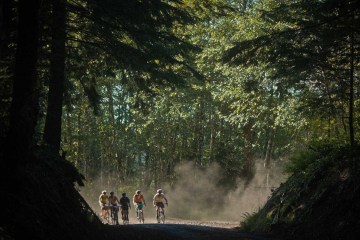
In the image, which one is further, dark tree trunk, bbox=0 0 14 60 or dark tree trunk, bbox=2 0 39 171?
dark tree trunk, bbox=0 0 14 60

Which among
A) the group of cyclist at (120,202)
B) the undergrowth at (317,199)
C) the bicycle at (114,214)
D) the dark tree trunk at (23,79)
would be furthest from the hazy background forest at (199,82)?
the bicycle at (114,214)

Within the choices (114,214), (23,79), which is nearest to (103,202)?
(114,214)

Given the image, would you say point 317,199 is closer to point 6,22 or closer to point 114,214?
point 6,22

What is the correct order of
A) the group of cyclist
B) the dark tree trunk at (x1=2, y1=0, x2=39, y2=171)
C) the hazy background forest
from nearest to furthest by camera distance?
the dark tree trunk at (x1=2, y1=0, x2=39, y2=171) < the hazy background forest < the group of cyclist

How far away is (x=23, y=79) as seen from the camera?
6660 millimetres

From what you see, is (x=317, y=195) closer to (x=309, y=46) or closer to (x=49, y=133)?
(x=309, y=46)

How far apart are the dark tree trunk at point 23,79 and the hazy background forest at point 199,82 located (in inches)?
29.4

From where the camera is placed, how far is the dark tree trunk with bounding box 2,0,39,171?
6.62 m

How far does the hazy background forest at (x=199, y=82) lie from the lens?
12.4 m

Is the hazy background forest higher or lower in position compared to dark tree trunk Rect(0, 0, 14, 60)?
higher

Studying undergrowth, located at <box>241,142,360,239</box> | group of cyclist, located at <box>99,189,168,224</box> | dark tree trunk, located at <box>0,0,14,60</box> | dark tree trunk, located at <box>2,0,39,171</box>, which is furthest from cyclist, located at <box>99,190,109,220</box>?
dark tree trunk, located at <box>2,0,39,171</box>

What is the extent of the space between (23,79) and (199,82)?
25305 mm

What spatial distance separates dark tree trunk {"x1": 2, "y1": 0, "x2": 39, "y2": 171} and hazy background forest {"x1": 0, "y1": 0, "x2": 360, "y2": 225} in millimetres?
746

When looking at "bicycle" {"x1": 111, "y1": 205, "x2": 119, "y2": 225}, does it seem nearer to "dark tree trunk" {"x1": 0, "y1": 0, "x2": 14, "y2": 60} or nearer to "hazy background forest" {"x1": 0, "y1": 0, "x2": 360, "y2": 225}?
"hazy background forest" {"x1": 0, "y1": 0, "x2": 360, "y2": 225}
